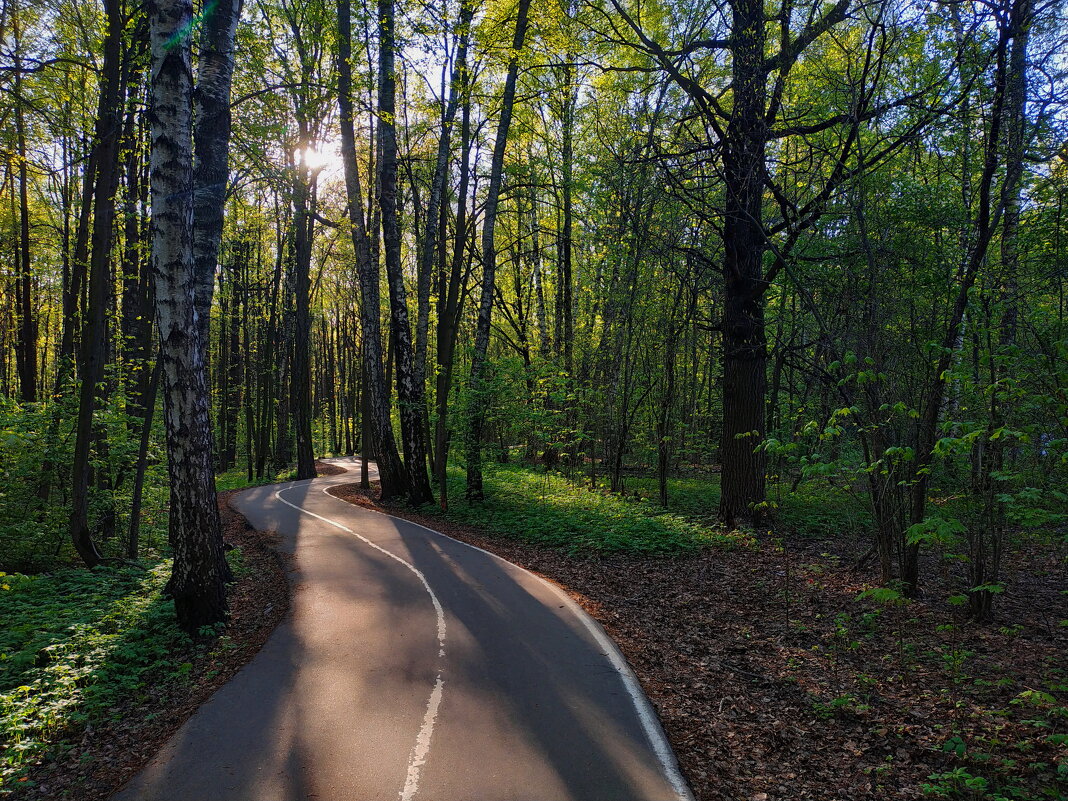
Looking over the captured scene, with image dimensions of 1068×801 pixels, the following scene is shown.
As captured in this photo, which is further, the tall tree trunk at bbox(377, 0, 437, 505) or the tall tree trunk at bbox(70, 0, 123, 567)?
the tall tree trunk at bbox(377, 0, 437, 505)

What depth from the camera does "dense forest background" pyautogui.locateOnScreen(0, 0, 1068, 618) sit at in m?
6.50

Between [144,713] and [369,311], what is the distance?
44.8 feet

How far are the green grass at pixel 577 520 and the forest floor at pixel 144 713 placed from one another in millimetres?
6429

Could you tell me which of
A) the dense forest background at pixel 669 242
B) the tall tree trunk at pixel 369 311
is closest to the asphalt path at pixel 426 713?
the dense forest background at pixel 669 242

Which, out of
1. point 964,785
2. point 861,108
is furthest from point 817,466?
point 861,108

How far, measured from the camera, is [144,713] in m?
5.76

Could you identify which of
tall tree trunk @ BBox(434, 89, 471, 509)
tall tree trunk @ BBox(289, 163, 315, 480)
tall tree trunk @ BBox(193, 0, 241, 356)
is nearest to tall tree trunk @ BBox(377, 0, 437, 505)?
tall tree trunk @ BBox(434, 89, 471, 509)

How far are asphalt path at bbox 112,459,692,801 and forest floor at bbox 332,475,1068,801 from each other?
2.01 feet

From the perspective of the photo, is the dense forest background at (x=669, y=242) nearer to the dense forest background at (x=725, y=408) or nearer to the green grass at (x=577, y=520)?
the dense forest background at (x=725, y=408)

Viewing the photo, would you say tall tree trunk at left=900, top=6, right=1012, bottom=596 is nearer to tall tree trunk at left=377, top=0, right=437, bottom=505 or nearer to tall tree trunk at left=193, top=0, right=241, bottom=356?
tall tree trunk at left=193, top=0, right=241, bottom=356

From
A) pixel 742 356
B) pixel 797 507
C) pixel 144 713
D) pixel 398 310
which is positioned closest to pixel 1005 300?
pixel 742 356

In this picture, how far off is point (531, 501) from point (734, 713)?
11669 millimetres

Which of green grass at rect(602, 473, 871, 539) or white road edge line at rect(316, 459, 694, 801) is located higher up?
green grass at rect(602, 473, 871, 539)

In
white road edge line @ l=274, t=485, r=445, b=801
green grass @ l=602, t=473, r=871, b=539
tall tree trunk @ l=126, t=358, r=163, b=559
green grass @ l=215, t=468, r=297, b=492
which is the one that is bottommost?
green grass @ l=215, t=468, r=297, b=492
